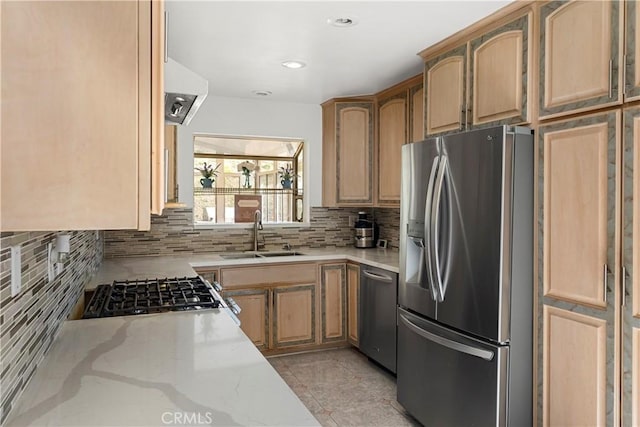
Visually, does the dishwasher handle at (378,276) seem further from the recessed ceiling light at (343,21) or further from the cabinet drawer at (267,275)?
the recessed ceiling light at (343,21)

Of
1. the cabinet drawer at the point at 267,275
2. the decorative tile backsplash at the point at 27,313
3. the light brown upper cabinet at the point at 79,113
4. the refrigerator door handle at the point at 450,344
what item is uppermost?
the light brown upper cabinet at the point at 79,113

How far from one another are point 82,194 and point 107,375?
583 millimetres

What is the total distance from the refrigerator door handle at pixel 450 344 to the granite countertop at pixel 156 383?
1.23m

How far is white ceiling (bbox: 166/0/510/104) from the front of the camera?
2203mm

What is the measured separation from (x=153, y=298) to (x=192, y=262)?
146 cm

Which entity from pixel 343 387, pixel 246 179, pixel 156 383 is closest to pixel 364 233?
pixel 246 179

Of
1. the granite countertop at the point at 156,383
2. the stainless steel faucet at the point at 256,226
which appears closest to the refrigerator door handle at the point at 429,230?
the granite countertop at the point at 156,383

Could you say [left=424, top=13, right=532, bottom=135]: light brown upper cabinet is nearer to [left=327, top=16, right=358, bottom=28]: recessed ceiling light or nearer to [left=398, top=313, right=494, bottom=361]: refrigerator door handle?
[left=327, top=16, right=358, bottom=28]: recessed ceiling light

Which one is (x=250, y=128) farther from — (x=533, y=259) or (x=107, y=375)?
(x=107, y=375)

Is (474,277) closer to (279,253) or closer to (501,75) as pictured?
(501,75)

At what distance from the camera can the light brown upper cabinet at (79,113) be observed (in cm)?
81

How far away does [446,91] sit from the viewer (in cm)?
268

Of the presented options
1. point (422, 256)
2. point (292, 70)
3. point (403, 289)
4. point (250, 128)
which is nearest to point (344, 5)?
point (292, 70)

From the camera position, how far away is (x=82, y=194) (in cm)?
85
